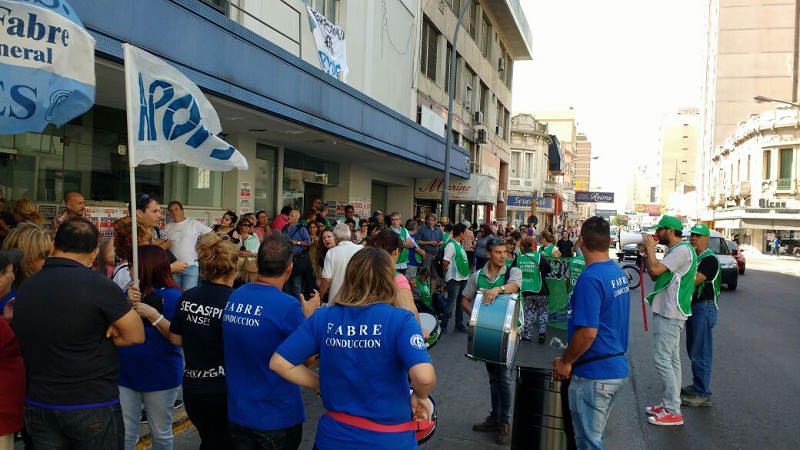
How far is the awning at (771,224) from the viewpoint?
50531mm

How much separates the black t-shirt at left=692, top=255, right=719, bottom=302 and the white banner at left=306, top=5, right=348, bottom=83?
9.48m

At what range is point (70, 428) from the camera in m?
3.00

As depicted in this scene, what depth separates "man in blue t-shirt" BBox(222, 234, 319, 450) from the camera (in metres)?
3.13

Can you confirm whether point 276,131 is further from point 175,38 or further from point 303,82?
point 175,38

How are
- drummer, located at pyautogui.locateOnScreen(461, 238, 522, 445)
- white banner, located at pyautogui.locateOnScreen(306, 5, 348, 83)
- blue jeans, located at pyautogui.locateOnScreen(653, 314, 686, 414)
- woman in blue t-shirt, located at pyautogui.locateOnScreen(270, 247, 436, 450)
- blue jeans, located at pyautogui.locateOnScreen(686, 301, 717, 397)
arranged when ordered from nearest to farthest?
woman in blue t-shirt, located at pyautogui.locateOnScreen(270, 247, 436, 450) < drummer, located at pyautogui.locateOnScreen(461, 238, 522, 445) < blue jeans, located at pyautogui.locateOnScreen(653, 314, 686, 414) < blue jeans, located at pyautogui.locateOnScreen(686, 301, 717, 397) < white banner, located at pyautogui.locateOnScreen(306, 5, 348, 83)

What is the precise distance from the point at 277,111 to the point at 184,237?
8.61ft

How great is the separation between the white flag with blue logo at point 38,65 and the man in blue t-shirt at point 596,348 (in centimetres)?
387

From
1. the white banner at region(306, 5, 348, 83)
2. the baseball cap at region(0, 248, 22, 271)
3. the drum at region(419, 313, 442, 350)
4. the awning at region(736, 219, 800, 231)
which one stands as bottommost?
the drum at region(419, 313, 442, 350)

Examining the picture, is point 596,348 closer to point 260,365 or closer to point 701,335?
point 260,365

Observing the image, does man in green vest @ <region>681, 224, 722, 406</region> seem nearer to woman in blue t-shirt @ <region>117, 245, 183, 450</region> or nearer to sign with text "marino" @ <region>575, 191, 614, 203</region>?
woman in blue t-shirt @ <region>117, 245, 183, 450</region>

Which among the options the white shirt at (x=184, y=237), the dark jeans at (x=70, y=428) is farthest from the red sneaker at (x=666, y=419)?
the white shirt at (x=184, y=237)

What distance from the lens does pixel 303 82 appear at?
1071 cm

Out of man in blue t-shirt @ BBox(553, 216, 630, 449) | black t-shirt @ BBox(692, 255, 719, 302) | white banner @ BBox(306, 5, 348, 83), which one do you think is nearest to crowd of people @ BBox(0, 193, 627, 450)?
man in blue t-shirt @ BBox(553, 216, 630, 449)

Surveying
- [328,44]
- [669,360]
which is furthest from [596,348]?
[328,44]
